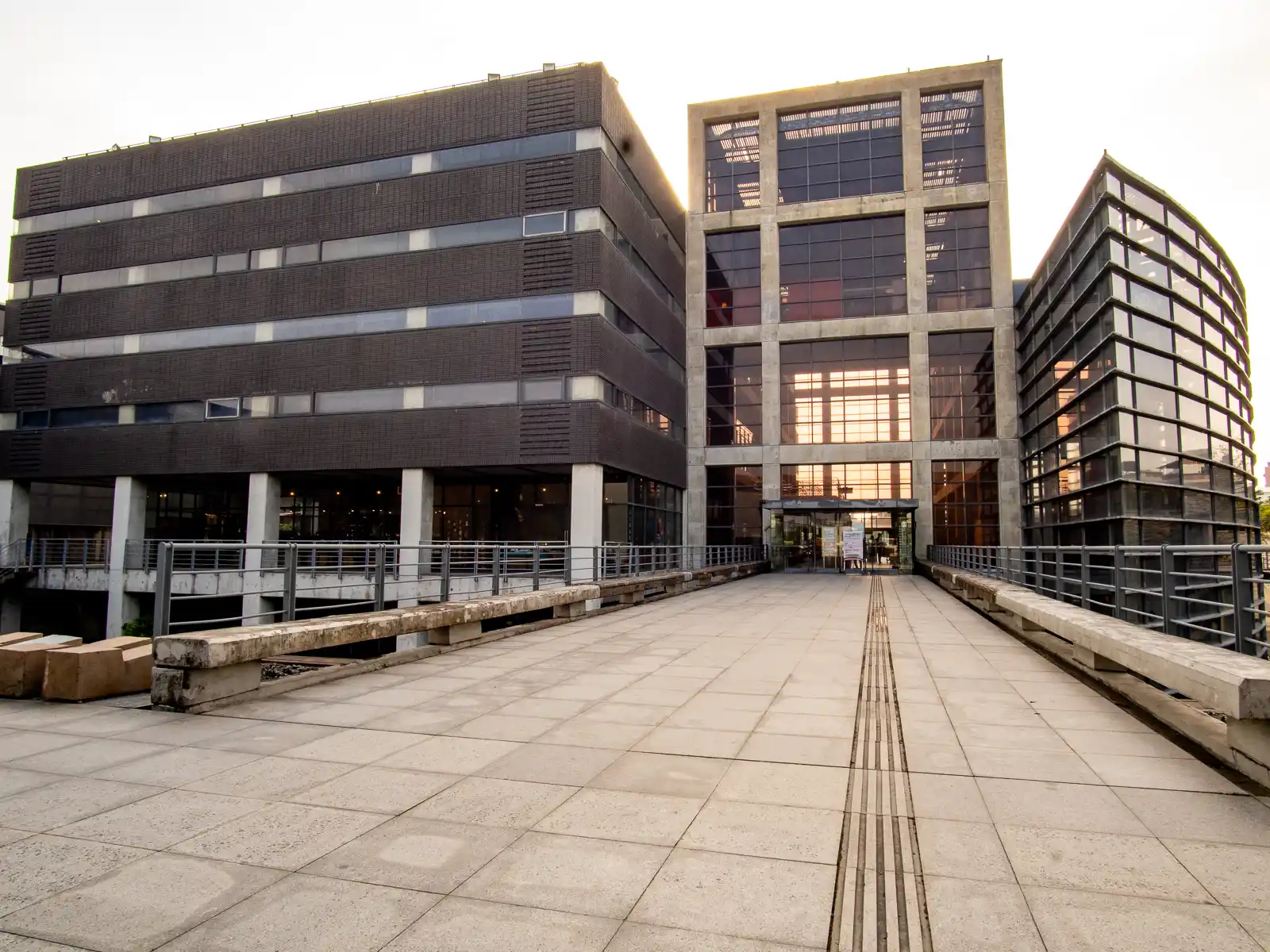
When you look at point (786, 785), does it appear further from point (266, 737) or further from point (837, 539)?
point (837, 539)

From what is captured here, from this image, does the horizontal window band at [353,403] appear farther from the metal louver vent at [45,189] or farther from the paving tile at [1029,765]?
the paving tile at [1029,765]

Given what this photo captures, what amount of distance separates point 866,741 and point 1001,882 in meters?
2.64

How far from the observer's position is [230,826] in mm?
4109

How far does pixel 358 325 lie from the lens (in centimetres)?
2977

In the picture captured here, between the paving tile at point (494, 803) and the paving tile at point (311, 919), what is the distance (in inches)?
35.5

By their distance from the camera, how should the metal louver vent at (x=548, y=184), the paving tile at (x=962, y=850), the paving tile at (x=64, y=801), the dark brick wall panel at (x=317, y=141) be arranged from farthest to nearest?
the dark brick wall panel at (x=317, y=141)
the metal louver vent at (x=548, y=184)
the paving tile at (x=64, y=801)
the paving tile at (x=962, y=850)

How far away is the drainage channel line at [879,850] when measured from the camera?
9.87ft

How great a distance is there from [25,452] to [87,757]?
3718 centimetres

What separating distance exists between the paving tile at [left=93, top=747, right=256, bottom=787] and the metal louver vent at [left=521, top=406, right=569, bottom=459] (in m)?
21.9

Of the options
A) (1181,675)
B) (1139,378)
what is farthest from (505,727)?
(1139,378)

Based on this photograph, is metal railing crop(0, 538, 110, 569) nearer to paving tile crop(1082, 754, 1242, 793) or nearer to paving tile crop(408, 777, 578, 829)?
paving tile crop(408, 777, 578, 829)

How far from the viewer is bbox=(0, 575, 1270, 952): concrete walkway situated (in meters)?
3.06

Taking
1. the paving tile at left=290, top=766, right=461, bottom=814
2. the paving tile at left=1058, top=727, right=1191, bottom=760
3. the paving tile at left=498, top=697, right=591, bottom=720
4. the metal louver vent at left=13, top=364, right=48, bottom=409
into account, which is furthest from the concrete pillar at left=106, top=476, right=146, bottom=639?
the paving tile at left=1058, top=727, right=1191, bottom=760

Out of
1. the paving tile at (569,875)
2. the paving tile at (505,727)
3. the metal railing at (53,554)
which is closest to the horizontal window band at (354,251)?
the metal railing at (53,554)
